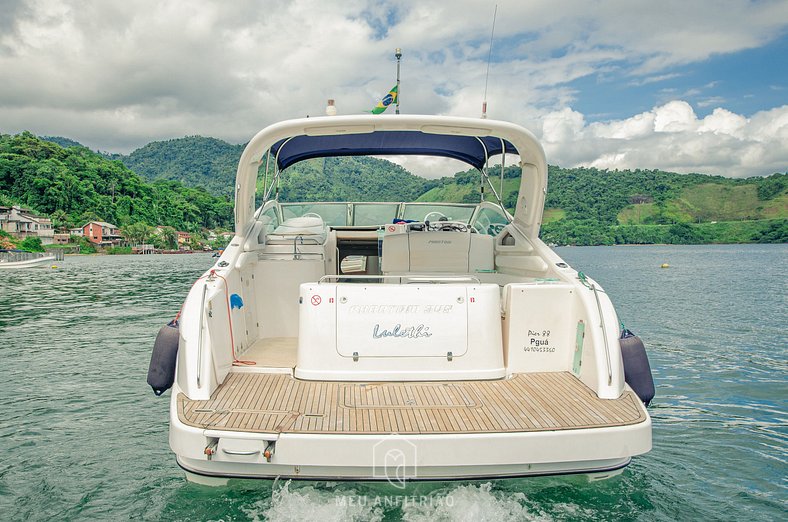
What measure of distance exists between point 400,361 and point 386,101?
98.1 inches

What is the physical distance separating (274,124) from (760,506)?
4.54 metres

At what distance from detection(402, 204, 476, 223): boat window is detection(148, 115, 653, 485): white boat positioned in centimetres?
202

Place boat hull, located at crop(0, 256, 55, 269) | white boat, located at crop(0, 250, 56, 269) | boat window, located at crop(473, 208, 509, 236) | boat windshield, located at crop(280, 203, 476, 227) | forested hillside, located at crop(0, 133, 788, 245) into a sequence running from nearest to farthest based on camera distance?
boat window, located at crop(473, 208, 509, 236) → boat windshield, located at crop(280, 203, 476, 227) → boat hull, located at crop(0, 256, 55, 269) → white boat, located at crop(0, 250, 56, 269) → forested hillside, located at crop(0, 133, 788, 245)

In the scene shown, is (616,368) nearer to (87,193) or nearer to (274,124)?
(274,124)

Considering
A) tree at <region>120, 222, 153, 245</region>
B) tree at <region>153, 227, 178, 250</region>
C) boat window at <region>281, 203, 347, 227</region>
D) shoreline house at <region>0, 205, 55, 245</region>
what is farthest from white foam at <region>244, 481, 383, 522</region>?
tree at <region>153, 227, 178, 250</region>

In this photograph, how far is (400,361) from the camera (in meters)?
3.87

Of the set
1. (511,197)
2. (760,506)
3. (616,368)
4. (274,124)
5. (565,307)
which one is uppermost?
(274,124)

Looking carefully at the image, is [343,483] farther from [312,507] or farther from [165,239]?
[165,239]

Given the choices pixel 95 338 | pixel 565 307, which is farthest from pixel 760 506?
pixel 95 338

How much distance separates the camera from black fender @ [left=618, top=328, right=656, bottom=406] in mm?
3842

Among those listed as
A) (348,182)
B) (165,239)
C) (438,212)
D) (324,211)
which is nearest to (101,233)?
(165,239)

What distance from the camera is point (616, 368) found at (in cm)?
362

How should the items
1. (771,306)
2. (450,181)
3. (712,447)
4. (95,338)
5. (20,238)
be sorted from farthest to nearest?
(20,238) → (771,306) → (95,338) → (450,181) → (712,447)

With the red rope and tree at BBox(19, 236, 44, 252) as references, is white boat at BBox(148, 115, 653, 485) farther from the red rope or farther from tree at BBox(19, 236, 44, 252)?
tree at BBox(19, 236, 44, 252)
